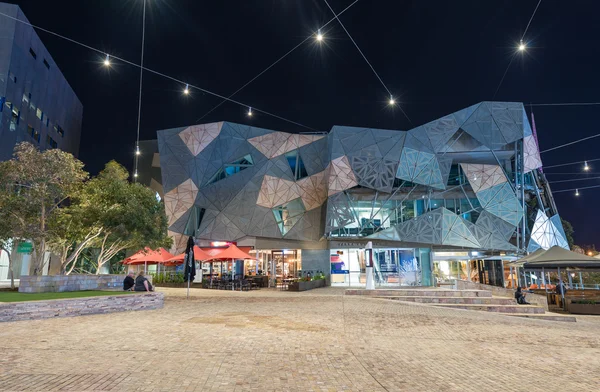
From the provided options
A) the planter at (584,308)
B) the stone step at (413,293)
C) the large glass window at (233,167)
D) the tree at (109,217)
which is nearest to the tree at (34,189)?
the tree at (109,217)

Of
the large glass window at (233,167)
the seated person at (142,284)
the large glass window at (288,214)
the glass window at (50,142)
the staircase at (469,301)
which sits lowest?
the staircase at (469,301)

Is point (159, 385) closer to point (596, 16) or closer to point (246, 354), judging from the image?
point (246, 354)

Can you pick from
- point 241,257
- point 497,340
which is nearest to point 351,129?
point 241,257

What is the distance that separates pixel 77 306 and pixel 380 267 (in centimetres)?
2091

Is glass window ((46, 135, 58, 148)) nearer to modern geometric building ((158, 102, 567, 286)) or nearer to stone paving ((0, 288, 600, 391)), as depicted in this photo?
modern geometric building ((158, 102, 567, 286))

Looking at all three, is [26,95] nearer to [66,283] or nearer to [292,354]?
[66,283]

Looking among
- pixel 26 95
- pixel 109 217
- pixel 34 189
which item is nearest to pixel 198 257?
pixel 109 217

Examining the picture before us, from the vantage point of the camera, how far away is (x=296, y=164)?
3033 centimetres

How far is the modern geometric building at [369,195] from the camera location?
88.7ft

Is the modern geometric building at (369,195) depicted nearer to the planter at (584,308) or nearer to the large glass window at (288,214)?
the large glass window at (288,214)

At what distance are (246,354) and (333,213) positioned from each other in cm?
2183

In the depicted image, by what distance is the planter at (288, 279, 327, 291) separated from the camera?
21531 millimetres

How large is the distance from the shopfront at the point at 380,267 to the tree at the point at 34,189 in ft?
61.8

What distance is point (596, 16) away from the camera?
24078 millimetres
